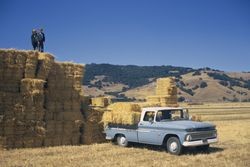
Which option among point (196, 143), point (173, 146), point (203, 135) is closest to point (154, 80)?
point (203, 135)

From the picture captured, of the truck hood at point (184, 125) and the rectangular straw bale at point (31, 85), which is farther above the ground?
the rectangular straw bale at point (31, 85)

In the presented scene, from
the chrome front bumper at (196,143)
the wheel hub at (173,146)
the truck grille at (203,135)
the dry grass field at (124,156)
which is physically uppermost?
the truck grille at (203,135)

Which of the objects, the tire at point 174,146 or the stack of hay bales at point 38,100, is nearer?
the tire at point 174,146

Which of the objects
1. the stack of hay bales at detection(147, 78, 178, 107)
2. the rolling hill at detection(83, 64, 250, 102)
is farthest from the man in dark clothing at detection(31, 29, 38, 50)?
the rolling hill at detection(83, 64, 250, 102)

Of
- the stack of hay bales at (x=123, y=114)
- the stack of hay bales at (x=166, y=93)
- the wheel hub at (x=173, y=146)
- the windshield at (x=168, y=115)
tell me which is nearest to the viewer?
the wheel hub at (x=173, y=146)

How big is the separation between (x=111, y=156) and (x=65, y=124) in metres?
4.84

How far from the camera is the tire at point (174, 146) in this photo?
58.5 ft

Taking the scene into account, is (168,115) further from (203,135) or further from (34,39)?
(34,39)

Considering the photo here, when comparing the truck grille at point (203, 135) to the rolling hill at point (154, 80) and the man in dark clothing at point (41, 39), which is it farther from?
the rolling hill at point (154, 80)

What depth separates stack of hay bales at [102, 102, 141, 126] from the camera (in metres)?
20.6

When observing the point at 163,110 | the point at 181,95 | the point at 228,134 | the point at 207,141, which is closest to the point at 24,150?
the point at 163,110

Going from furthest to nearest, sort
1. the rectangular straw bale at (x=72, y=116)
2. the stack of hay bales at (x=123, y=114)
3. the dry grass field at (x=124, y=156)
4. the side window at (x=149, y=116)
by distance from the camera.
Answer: the rectangular straw bale at (x=72, y=116) < the stack of hay bales at (x=123, y=114) < the side window at (x=149, y=116) < the dry grass field at (x=124, y=156)

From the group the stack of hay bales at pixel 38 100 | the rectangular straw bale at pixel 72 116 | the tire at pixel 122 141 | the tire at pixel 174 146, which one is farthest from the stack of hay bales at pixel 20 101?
the tire at pixel 174 146

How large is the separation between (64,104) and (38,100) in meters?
1.77
